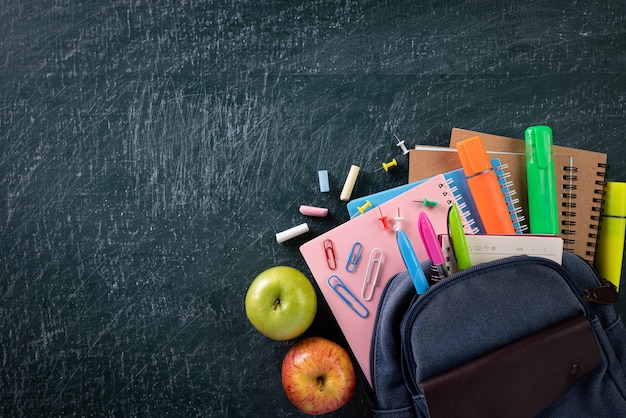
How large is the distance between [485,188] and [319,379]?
1.33ft

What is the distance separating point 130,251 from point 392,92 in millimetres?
528

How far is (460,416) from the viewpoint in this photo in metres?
0.61

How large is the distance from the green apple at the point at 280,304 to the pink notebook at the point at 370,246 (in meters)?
0.05

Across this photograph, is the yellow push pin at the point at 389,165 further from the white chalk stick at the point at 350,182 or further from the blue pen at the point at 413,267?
the blue pen at the point at 413,267

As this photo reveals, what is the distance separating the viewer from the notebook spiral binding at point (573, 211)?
2.63 feet

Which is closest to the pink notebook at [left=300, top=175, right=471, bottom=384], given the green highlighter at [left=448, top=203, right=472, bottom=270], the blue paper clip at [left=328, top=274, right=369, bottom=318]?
the blue paper clip at [left=328, top=274, right=369, bottom=318]

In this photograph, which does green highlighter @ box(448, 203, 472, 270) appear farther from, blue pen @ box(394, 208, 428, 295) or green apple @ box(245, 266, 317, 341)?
green apple @ box(245, 266, 317, 341)

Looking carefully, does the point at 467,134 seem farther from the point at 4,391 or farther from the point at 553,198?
the point at 4,391

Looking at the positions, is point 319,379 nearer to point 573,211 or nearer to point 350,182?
point 350,182

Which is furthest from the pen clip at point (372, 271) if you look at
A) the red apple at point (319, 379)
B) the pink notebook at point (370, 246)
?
the red apple at point (319, 379)

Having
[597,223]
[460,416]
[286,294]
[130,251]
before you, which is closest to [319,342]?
[286,294]

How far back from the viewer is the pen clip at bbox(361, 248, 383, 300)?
767mm

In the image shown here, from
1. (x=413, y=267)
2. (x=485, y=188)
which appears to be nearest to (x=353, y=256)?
(x=413, y=267)

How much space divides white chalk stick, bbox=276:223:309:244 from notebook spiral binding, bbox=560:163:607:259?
1.45 ft
